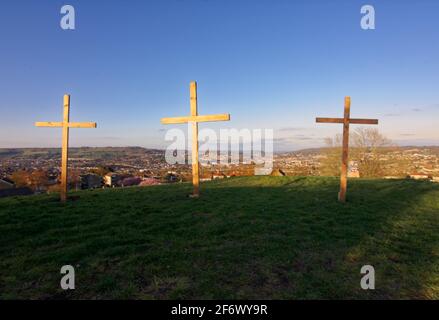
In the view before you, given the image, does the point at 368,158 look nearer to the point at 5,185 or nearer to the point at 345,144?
the point at 345,144

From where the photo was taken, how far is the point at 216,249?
4945mm

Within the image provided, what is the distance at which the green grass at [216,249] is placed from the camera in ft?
11.8

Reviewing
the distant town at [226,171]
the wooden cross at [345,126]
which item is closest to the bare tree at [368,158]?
the distant town at [226,171]

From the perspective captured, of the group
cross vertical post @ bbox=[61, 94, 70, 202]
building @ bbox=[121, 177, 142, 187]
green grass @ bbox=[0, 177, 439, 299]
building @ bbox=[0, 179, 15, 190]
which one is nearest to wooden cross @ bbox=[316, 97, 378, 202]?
green grass @ bbox=[0, 177, 439, 299]

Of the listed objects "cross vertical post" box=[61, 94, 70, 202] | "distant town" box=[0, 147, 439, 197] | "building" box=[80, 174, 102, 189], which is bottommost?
"building" box=[80, 174, 102, 189]

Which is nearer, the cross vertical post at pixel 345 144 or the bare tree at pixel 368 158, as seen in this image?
the cross vertical post at pixel 345 144

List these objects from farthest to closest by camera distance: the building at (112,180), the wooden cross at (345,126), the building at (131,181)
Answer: the building at (112,180) → the building at (131,181) → the wooden cross at (345,126)

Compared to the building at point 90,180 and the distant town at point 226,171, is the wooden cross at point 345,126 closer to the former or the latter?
the distant town at point 226,171

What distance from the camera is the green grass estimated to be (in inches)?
142

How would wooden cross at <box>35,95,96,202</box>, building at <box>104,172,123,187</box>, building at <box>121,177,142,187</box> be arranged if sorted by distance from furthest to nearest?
building at <box>104,172,123,187</box> → building at <box>121,177,142,187</box> → wooden cross at <box>35,95,96,202</box>

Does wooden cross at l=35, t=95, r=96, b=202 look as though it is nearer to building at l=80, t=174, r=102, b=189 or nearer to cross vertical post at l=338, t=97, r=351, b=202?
cross vertical post at l=338, t=97, r=351, b=202

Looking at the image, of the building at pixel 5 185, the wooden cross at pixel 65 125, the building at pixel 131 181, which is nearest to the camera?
the wooden cross at pixel 65 125

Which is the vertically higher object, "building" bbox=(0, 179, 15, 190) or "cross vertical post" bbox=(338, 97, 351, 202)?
"cross vertical post" bbox=(338, 97, 351, 202)
